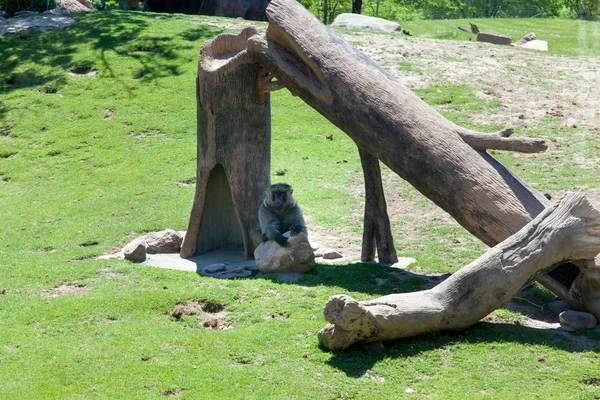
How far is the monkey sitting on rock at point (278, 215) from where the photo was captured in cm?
938

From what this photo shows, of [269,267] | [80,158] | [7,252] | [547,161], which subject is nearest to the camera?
[269,267]

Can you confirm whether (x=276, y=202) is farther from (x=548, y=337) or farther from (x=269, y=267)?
(x=548, y=337)

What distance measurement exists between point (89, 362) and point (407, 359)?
9.54 ft

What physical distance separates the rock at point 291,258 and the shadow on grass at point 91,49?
39.0 feet

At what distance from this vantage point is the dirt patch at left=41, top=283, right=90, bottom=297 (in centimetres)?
873

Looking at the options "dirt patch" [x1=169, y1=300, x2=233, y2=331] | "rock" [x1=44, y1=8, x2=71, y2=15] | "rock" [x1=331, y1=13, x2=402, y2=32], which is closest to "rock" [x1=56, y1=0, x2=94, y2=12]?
"rock" [x1=44, y1=8, x2=71, y2=15]

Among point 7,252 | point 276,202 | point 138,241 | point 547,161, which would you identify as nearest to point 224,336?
point 276,202

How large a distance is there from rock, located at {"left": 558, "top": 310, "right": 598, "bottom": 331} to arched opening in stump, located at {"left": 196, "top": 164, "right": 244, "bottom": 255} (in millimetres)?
4924

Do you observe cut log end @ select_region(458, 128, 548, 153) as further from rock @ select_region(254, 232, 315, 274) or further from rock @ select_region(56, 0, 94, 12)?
rock @ select_region(56, 0, 94, 12)

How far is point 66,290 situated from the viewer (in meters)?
8.84

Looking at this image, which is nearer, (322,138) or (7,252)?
(7,252)

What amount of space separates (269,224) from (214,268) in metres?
0.95

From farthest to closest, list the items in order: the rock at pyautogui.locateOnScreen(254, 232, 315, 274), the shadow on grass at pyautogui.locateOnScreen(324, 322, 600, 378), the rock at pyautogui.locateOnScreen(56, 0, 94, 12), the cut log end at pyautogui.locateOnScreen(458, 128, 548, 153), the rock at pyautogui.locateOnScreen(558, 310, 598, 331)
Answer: the rock at pyautogui.locateOnScreen(56, 0, 94, 12), the rock at pyautogui.locateOnScreen(254, 232, 315, 274), the cut log end at pyautogui.locateOnScreen(458, 128, 548, 153), the rock at pyautogui.locateOnScreen(558, 310, 598, 331), the shadow on grass at pyautogui.locateOnScreen(324, 322, 600, 378)

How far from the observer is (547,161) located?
45.7 ft
